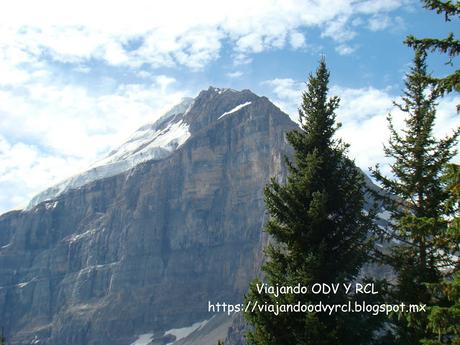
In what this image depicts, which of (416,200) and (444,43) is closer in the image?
(444,43)

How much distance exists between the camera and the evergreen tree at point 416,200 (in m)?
18.7

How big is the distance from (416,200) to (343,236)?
2985 mm

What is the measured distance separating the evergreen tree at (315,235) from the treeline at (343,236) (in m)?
0.03

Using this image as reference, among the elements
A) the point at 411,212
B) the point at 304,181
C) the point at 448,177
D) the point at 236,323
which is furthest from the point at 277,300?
the point at 236,323

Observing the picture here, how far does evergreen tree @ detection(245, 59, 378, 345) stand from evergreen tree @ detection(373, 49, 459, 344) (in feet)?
4.32

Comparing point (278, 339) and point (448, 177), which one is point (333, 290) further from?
point (448, 177)

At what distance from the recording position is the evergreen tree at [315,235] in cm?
1762

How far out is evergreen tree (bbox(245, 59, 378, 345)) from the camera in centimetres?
1762

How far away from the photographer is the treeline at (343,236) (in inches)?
696

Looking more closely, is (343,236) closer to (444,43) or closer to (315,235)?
(315,235)

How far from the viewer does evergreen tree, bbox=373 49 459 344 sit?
18.7m

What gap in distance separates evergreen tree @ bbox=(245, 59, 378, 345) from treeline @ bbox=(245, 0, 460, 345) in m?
0.03

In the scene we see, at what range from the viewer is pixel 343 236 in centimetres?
1923

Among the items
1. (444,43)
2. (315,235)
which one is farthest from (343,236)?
(444,43)
